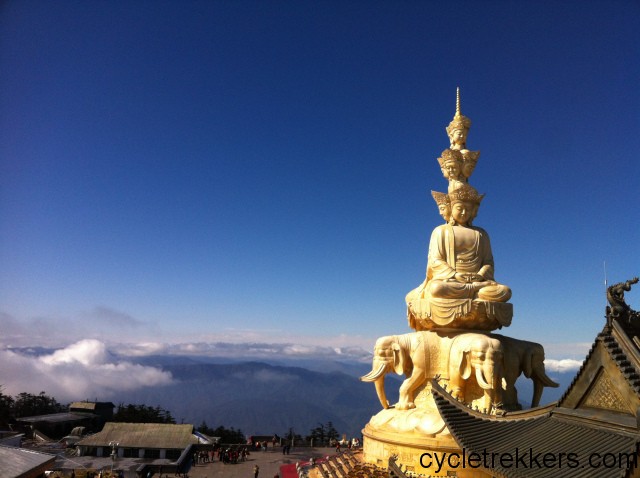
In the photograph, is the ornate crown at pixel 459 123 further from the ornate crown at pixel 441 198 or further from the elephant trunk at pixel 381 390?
the elephant trunk at pixel 381 390

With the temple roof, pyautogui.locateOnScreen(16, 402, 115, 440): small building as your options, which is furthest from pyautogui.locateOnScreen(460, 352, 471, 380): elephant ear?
pyautogui.locateOnScreen(16, 402, 115, 440): small building

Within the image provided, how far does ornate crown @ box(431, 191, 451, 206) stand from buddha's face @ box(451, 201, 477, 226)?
296mm

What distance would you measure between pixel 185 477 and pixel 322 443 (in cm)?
968

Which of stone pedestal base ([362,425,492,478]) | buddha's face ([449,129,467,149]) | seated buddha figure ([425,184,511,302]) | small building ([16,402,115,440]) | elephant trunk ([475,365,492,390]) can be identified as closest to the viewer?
stone pedestal base ([362,425,492,478])

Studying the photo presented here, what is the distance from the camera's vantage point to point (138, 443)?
1948cm

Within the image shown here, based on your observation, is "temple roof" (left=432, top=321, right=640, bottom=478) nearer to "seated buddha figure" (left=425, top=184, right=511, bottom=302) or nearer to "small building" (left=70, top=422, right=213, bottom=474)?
"seated buddha figure" (left=425, top=184, right=511, bottom=302)

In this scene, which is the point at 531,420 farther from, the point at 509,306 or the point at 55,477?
the point at 55,477

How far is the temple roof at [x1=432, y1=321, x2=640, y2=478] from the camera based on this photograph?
5328 millimetres

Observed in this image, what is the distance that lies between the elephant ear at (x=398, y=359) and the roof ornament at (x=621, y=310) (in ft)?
26.7

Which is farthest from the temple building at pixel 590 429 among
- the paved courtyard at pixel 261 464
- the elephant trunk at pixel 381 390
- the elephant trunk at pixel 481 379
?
the paved courtyard at pixel 261 464

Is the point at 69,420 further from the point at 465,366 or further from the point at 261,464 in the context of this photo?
the point at 465,366

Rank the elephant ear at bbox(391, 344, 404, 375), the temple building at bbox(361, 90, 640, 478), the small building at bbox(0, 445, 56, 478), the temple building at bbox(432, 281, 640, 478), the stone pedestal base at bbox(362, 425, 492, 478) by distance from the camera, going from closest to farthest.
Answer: the temple building at bbox(432, 281, 640, 478)
the temple building at bbox(361, 90, 640, 478)
the stone pedestal base at bbox(362, 425, 492, 478)
the small building at bbox(0, 445, 56, 478)
the elephant ear at bbox(391, 344, 404, 375)

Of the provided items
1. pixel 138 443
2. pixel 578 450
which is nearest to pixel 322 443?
pixel 138 443

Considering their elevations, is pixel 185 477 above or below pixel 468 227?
below
